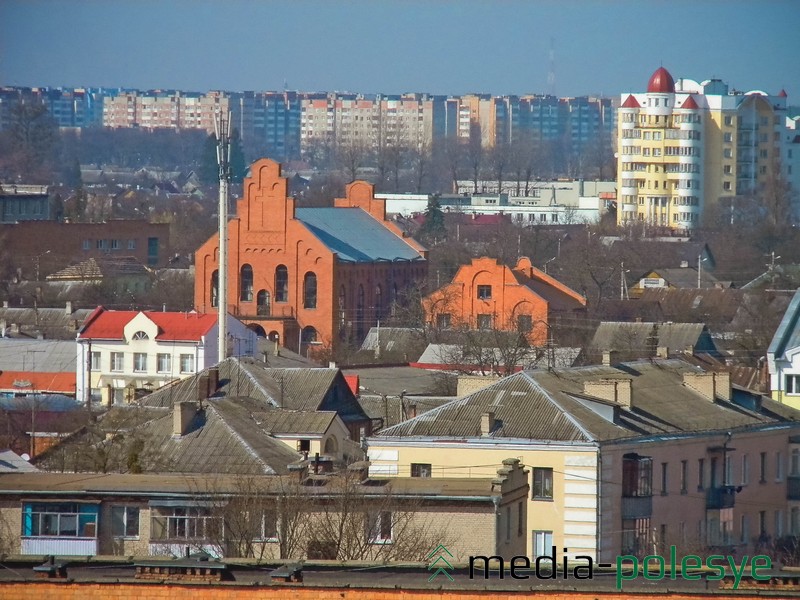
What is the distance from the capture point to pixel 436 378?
136 ft

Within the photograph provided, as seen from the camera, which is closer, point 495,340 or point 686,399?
point 686,399

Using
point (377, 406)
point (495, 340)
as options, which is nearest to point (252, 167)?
point (495, 340)

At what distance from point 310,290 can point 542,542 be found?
3481 cm

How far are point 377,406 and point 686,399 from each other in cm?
788

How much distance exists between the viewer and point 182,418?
28672 mm

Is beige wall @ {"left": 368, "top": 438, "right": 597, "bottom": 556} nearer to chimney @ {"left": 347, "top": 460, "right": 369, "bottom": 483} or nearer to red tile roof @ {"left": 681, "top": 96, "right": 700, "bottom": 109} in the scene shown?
chimney @ {"left": 347, "top": 460, "right": 369, "bottom": 483}

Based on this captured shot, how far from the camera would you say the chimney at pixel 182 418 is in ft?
93.9

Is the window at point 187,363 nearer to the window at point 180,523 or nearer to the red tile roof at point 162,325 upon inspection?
the red tile roof at point 162,325

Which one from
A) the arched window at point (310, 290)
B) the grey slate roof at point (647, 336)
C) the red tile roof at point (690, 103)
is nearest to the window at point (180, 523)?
the grey slate roof at point (647, 336)

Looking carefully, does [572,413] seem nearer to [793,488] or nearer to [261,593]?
[793,488]

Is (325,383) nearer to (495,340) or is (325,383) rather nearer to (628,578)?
(495,340)

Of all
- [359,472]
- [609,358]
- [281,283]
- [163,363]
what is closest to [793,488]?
[609,358]

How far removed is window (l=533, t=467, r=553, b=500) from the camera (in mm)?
26422

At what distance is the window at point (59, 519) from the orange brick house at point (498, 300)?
31.9 m
